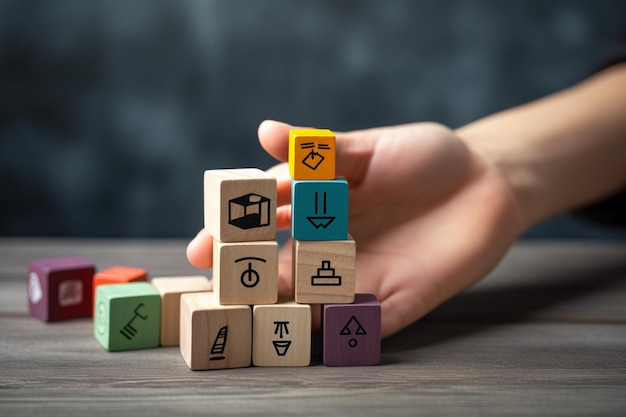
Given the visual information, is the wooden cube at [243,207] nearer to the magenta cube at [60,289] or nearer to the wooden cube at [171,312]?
the wooden cube at [171,312]

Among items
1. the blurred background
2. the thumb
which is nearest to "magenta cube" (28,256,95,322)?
the thumb

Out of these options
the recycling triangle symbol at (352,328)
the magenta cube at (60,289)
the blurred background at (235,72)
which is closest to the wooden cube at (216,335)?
the recycling triangle symbol at (352,328)

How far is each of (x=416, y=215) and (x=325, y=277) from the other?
33 cm

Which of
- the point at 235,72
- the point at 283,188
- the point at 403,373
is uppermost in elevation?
the point at 235,72

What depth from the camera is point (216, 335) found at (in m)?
0.94

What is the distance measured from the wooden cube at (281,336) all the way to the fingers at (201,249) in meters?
0.11

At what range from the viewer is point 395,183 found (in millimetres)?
1195

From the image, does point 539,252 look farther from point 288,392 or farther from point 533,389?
point 288,392

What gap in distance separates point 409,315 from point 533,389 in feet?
0.77

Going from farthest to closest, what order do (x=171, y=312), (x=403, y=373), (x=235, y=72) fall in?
1. (x=235, y=72)
2. (x=171, y=312)
3. (x=403, y=373)

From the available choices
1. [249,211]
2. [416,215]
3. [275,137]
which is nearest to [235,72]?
[416,215]

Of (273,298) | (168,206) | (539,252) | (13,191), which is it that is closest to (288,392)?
(273,298)

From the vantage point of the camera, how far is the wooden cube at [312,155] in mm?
969

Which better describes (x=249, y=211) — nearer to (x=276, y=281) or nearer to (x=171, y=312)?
(x=276, y=281)
